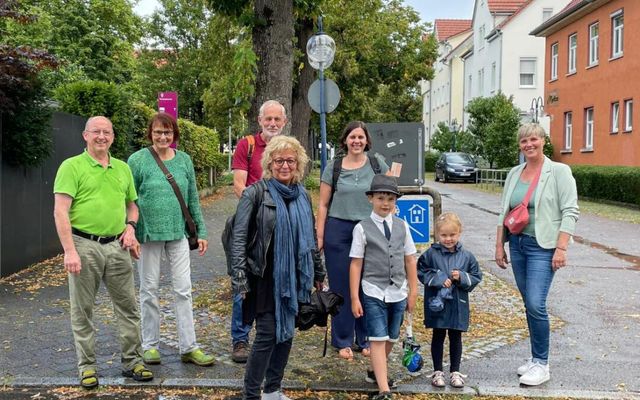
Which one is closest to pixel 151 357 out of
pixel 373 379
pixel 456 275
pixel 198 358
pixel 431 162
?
pixel 198 358

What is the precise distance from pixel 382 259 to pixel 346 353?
4.21 feet

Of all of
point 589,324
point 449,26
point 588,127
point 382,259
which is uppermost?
point 449,26

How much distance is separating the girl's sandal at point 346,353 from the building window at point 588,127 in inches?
1058

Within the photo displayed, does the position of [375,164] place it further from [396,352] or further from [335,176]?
[396,352]

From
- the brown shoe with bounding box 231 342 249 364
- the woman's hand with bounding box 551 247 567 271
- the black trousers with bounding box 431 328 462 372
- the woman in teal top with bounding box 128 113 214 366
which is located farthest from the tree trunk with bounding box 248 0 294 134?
the woman's hand with bounding box 551 247 567 271

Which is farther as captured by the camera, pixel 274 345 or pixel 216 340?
pixel 216 340

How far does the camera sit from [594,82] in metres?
29.1

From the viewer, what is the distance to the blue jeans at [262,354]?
14.0 feet

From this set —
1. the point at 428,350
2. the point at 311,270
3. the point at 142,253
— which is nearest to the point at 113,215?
the point at 142,253

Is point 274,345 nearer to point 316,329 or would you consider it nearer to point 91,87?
point 316,329

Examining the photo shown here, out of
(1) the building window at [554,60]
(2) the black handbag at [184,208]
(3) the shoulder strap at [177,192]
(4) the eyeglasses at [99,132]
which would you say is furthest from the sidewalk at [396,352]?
(1) the building window at [554,60]

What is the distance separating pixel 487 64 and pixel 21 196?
41068 mm

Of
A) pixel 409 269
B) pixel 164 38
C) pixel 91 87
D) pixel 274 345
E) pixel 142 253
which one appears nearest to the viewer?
pixel 274 345

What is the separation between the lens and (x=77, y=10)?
38.6 metres
